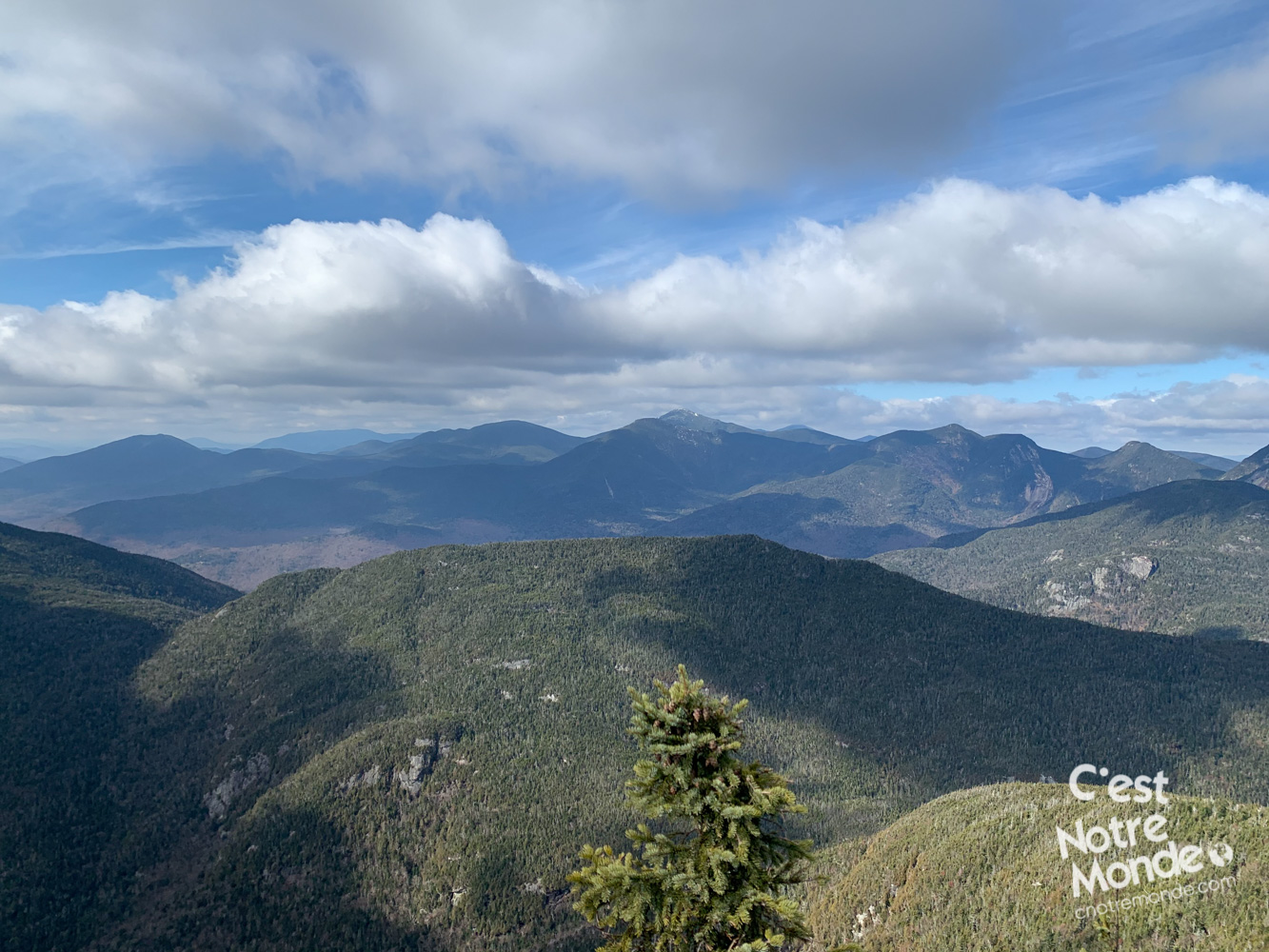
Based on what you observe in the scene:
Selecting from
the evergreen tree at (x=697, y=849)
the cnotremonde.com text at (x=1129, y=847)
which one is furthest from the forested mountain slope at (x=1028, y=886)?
the evergreen tree at (x=697, y=849)

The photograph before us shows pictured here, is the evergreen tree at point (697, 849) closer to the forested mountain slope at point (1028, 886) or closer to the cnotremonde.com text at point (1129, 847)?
the forested mountain slope at point (1028, 886)

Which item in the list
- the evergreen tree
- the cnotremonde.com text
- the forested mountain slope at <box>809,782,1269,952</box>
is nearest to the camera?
the evergreen tree

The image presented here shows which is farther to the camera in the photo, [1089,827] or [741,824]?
[1089,827]

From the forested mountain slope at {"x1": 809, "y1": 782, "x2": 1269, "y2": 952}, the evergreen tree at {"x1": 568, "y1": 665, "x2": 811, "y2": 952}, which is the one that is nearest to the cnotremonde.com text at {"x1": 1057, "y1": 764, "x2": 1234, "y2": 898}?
the forested mountain slope at {"x1": 809, "y1": 782, "x2": 1269, "y2": 952}

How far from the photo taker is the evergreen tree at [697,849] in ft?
114

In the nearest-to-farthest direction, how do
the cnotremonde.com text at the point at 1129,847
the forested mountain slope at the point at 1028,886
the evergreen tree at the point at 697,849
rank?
the evergreen tree at the point at 697,849, the forested mountain slope at the point at 1028,886, the cnotremonde.com text at the point at 1129,847

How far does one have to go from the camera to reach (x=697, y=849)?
36469 millimetres

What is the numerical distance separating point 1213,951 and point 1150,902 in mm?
12168

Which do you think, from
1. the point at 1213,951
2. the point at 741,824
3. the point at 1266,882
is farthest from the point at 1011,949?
the point at 741,824

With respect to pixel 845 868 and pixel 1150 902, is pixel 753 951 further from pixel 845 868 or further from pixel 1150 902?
pixel 845 868

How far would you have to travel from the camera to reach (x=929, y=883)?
143125mm

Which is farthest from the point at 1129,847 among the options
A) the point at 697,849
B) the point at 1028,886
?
the point at 697,849

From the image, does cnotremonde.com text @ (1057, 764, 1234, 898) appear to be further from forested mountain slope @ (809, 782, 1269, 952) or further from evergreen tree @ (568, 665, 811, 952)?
evergreen tree @ (568, 665, 811, 952)

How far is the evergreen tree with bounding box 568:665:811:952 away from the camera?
3462 cm
